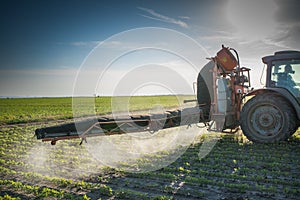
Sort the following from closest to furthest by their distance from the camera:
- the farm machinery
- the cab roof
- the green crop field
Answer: the green crop field
the farm machinery
the cab roof

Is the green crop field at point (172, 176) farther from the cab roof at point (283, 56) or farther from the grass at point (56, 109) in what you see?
the cab roof at point (283, 56)

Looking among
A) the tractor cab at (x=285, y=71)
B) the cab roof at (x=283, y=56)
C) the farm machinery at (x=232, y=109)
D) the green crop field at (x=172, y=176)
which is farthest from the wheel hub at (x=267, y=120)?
the cab roof at (x=283, y=56)

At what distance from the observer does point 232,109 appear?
825 centimetres

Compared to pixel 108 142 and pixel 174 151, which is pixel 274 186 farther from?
pixel 108 142

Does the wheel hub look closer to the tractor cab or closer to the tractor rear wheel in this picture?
the tractor rear wheel

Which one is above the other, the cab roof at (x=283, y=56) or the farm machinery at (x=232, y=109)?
the cab roof at (x=283, y=56)

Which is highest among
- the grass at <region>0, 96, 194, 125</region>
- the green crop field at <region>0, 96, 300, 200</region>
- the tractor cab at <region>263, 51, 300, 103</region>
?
the tractor cab at <region>263, 51, 300, 103</region>

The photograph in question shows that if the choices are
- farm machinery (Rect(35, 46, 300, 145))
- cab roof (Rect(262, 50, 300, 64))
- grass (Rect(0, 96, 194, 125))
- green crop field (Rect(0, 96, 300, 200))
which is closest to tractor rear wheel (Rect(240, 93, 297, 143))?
farm machinery (Rect(35, 46, 300, 145))

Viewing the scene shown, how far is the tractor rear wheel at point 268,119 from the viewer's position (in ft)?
23.4

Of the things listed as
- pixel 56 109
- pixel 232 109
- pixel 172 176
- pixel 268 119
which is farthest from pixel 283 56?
pixel 56 109

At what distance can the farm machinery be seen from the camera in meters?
6.28

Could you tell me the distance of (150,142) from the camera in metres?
8.99

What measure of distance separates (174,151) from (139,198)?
3.42 metres

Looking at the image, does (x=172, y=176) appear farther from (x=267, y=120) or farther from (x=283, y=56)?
(x=283, y=56)
